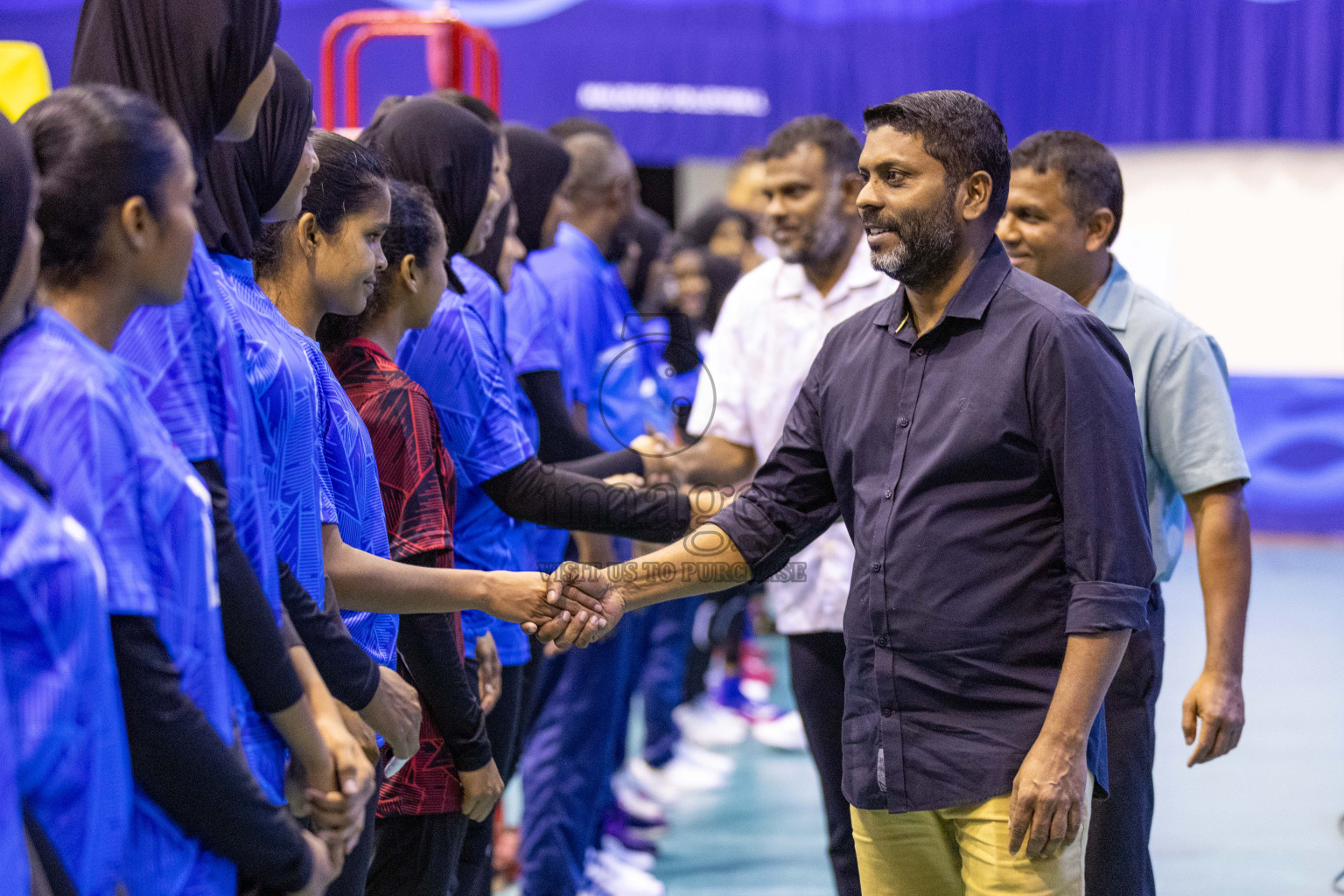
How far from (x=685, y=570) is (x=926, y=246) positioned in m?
0.69

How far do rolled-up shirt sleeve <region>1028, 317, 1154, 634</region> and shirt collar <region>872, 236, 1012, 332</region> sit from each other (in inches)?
5.4

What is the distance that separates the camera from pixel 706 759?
5.12 m

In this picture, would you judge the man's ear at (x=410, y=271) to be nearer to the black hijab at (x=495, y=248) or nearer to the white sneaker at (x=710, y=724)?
the black hijab at (x=495, y=248)

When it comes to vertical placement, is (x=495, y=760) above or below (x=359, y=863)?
below

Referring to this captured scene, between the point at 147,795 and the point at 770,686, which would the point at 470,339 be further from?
the point at 770,686

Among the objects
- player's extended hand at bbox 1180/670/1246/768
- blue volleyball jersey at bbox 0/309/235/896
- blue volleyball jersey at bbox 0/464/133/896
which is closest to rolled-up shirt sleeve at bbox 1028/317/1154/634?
player's extended hand at bbox 1180/670/1246/768

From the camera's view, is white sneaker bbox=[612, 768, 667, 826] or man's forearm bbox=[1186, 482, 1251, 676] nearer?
man's forearm bbox=[1186, 482, 1251, 676]

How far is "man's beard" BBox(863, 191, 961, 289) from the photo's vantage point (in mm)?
2010

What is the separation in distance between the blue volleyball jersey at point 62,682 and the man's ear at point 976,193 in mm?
1385

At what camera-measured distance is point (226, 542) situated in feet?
4.47

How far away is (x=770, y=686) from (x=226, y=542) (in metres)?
5.18

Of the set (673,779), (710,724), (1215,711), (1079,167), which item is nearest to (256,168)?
(1079,167)

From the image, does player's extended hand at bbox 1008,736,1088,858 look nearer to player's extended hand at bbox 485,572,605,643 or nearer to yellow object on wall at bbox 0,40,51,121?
player's extended hand at bbox 485,572,605,643

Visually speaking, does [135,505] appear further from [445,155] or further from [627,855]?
[627,855]
